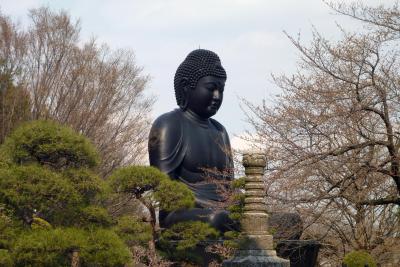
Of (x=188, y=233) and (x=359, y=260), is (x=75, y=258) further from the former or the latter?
(x=359, y=260)

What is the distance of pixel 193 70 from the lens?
Result: 1427cm

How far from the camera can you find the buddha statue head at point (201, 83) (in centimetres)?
1424

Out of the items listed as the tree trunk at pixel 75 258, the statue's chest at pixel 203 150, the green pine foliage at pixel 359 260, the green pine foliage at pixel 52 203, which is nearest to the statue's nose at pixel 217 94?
the statue's chest at pixel 203 150

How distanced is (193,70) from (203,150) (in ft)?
5.15

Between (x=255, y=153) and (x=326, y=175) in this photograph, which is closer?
(x=255, y=153)

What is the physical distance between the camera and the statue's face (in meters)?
14.2

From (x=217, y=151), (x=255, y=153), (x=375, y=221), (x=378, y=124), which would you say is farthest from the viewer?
(x=375, y=221)

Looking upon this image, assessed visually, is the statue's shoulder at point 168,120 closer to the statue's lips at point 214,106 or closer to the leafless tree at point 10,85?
the statue's lips at point 214,106

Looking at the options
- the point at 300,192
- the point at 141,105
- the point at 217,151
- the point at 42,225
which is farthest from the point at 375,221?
the point at 42,225

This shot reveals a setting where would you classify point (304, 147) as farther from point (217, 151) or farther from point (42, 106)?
point (42, 106)

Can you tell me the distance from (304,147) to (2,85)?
36.7 feet

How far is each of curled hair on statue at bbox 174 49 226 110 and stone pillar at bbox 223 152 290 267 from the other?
5.69 meters

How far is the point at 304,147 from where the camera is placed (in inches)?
383

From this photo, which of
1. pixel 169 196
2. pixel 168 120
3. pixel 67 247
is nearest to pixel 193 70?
pixel 168 120
